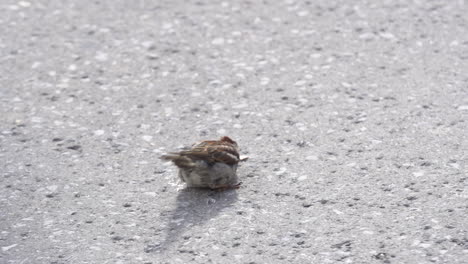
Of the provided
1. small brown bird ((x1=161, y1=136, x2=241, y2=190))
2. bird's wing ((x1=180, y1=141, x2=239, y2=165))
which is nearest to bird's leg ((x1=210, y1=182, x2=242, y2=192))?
small brown bird ((x1=161, y1=136, x2=241, y2=190))

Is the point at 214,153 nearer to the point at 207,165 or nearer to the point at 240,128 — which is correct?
the point at 207,165

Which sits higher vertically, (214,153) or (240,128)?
(214,153)

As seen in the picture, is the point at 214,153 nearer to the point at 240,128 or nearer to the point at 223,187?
the point at 223,187

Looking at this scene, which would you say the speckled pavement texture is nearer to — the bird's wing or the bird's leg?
the bird's leg

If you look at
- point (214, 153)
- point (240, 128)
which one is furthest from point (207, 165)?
point (240, 128)

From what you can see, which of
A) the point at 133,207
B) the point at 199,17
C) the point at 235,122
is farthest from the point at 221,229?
the point at 199,17

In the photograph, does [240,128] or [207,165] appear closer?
[207,165]

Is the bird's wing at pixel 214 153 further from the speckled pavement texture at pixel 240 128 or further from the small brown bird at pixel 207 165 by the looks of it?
the speckled pavement texture at pixel 240 128
